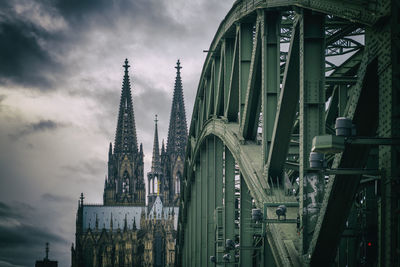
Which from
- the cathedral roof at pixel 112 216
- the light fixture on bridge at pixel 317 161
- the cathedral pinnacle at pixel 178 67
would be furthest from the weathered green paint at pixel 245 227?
the cathedral pinnacle at pixel 178 67

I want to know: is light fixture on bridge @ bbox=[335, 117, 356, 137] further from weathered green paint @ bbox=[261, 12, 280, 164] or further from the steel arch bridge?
weathered green paint @ bbox=[261, 12, 280, 164]

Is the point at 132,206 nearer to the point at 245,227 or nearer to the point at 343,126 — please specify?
the point at 245,227

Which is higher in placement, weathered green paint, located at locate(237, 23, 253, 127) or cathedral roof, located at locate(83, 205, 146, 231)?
cathedral roof, located at locate(83, 205, 146, 231)

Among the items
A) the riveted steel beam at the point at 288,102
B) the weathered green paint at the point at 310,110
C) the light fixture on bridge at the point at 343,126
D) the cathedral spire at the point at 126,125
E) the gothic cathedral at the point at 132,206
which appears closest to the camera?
the light fixture on bridge at the point at 343,126

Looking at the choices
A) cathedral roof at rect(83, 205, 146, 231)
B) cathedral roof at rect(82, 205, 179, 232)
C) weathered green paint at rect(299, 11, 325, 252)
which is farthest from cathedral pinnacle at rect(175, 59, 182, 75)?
weathered green paint at rect(299, 11, 325, 252)

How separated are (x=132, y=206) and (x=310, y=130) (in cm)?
13916

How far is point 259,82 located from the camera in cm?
1473

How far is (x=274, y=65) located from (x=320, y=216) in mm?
3891

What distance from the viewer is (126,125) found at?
150 m

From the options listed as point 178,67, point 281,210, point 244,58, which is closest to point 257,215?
point 281,210

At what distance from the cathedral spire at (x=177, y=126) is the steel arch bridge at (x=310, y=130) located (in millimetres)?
122333

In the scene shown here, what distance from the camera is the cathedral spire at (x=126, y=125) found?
147 metres

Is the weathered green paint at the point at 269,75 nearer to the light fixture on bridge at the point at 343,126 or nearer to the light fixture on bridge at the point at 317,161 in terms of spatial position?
the light fixture on bridge at the point at 317,161

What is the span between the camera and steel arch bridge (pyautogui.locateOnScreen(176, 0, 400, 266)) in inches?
354
